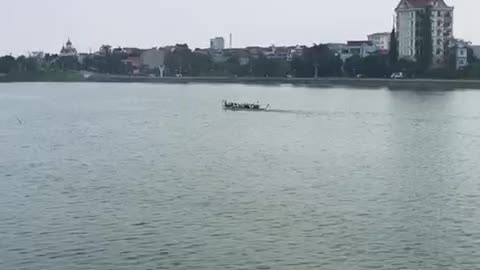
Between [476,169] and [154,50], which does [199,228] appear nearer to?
[476,169]

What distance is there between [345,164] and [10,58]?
67661 millimetres

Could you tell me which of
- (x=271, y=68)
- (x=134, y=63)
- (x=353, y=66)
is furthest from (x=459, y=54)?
(x=134, y=63)

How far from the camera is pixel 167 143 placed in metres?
18.5

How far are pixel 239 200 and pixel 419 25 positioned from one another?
45.3 meters

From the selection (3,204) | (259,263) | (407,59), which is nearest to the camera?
(259,263)

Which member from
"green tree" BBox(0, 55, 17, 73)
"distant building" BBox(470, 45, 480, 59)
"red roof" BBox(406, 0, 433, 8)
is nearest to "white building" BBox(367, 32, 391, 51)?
"distant building" BBox(470, 45, 480, 59)

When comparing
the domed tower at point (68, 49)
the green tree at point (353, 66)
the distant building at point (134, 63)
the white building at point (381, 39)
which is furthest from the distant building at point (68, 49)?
the green tree at point (353, 66)

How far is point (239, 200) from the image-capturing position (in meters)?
10.8

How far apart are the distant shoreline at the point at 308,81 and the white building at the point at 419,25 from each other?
10.5 feet

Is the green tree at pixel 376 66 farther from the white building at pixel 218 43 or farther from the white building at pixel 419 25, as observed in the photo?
the white building at pixel 218 43

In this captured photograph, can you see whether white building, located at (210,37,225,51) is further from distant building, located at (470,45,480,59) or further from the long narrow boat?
the long narrow boat

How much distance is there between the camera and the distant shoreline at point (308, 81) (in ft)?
165

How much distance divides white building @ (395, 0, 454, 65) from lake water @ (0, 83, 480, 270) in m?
34.5

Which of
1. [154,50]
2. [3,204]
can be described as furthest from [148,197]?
[154,50]
